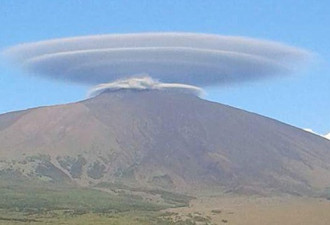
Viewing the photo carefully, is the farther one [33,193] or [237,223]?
[33,193]

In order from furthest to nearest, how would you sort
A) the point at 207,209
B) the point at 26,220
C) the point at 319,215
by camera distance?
1. the point at 207,209
2. the point at 319,215
3. the point at 26,220

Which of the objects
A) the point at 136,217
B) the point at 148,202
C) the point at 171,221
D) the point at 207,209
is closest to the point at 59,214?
the point at 136,217

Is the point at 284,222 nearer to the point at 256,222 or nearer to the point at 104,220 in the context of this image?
the point at 256,222

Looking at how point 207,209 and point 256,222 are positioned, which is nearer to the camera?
point 256,222

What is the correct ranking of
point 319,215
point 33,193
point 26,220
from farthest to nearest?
point 33,193 → point 319,215 → point 26,220

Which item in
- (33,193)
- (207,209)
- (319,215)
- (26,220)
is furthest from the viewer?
(33,193)

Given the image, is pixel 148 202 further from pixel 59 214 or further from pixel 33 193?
pixel 59 214

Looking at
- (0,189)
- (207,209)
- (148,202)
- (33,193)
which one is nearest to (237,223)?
(207,209)

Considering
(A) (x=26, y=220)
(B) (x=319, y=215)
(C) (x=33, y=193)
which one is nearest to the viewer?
(A) (x=26, y=220)
